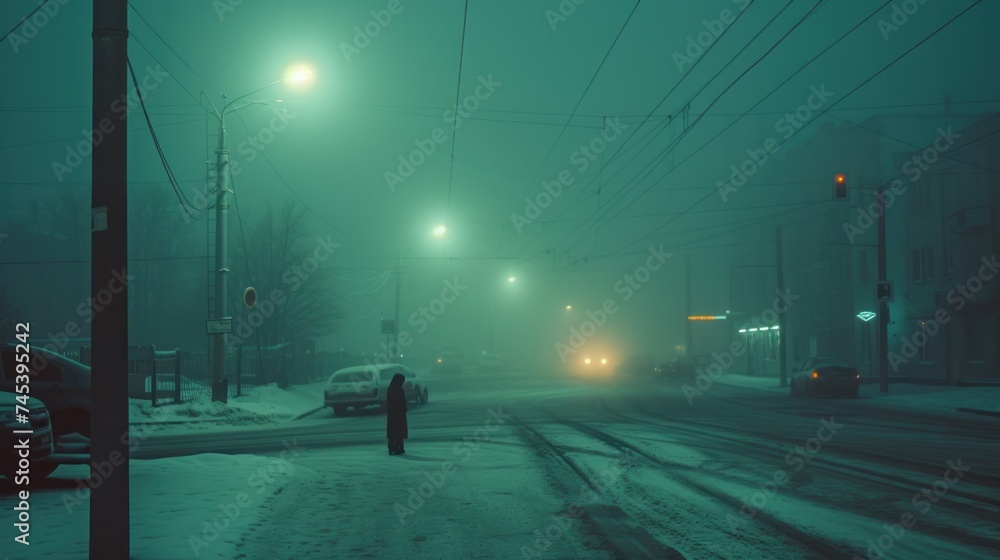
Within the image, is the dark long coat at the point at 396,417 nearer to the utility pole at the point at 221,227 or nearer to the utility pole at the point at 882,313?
the utility pole at the point at 221,227

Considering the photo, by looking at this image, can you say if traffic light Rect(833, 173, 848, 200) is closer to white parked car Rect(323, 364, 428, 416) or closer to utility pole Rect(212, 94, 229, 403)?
white parked car Rect(323, 364, 428, 416)

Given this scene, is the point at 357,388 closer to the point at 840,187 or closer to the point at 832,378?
the point at 840,187

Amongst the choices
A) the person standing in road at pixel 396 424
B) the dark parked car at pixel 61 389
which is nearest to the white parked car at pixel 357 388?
the person standing in road at pixel 396 424

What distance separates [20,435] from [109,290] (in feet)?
15.0

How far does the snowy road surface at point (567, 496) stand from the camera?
303 inches

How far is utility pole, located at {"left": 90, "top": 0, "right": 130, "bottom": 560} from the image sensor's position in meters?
5.93

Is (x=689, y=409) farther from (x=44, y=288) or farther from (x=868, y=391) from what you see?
(x=44, y=288)

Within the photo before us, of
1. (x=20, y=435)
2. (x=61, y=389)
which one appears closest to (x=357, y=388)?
(x=61, y=389)

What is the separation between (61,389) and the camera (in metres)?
14.0

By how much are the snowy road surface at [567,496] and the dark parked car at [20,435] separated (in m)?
0.39

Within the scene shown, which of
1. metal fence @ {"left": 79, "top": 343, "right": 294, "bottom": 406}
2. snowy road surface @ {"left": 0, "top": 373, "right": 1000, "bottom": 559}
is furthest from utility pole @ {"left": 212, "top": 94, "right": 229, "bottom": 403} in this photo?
snowy road surface @ {"left": 0, "top": 373, "right": 1000, "bottom": 559}

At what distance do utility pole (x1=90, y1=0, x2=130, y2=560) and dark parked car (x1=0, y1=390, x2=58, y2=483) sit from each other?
4.34m

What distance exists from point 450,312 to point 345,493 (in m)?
118

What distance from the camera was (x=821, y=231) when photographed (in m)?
Result: 59.1
